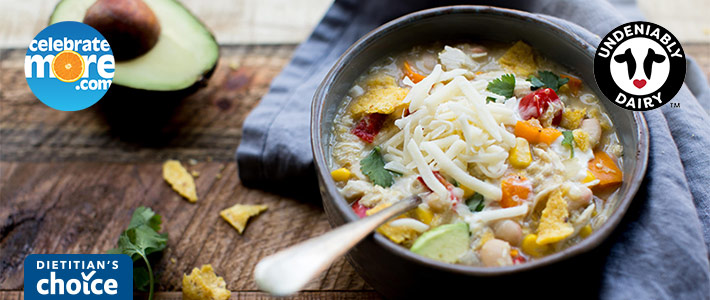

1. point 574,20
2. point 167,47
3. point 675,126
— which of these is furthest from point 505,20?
point 167,47

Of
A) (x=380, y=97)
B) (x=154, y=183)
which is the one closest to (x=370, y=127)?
(x=380, y=97)

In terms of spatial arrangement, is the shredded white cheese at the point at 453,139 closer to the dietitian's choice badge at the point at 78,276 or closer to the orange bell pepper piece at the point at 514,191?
the orange bell pepper piece at the point at 514,191

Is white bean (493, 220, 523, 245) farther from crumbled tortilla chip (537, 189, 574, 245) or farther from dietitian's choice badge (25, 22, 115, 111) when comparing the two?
dietitian's choice badge (25, 22, 115, 111)

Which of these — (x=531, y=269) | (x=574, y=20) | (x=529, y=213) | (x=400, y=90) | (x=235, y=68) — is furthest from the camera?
(x=235, y=68)

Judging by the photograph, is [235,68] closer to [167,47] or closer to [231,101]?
[231,101]

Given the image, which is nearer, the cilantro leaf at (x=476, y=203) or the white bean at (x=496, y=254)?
the white bean at (x=496, y=254)

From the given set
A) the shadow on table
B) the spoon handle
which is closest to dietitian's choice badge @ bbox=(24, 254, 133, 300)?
the shadow on table

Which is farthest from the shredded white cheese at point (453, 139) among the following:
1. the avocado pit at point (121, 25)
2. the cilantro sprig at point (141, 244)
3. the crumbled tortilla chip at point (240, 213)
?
the avocado pit at point (121, 25)
